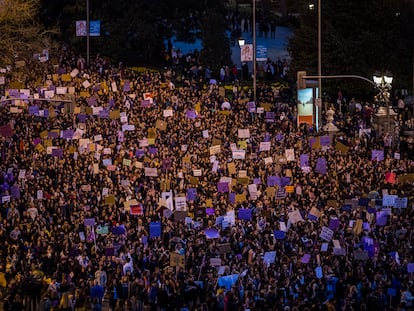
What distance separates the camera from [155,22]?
65188 millimetres

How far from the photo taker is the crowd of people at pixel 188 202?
29.4 meters

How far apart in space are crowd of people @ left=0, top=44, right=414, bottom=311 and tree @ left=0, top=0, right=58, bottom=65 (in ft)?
10.2

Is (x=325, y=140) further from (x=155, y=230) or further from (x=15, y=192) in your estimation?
(x=15, y=192)

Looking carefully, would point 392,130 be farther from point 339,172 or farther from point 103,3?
point 103,3

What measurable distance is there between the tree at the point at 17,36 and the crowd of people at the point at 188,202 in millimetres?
3102

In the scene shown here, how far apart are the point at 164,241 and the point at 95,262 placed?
2671 mm

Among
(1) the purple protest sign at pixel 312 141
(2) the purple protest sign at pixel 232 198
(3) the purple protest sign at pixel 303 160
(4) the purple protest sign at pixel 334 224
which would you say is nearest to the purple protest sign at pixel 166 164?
(2) the purple protest sign at pixel 232 198

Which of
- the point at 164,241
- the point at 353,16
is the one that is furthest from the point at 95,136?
the point at 353,16

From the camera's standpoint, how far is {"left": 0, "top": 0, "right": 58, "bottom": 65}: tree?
55.7 meters

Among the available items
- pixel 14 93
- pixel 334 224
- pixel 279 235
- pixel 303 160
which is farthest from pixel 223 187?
pixel 14 93

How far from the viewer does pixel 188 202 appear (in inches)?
1495

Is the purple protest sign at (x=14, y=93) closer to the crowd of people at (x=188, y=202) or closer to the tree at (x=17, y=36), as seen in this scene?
the crowd of people at (x=188, y=202)

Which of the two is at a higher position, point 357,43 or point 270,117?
point 357,43

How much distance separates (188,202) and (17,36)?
21504 millimetres
